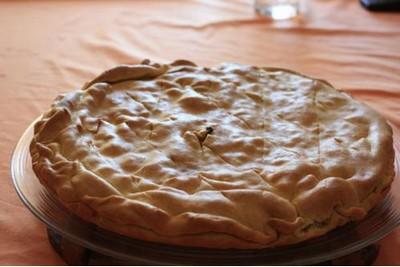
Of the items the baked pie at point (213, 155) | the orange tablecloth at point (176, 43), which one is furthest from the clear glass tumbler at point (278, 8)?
the baked pie at point (213, 155)

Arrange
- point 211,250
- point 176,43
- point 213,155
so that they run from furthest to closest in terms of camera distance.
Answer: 1. point 176,43
2. point 213,155
3. point 211,250

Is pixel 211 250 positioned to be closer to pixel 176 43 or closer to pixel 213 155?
pixel 213 155

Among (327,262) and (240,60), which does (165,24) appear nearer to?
(240,60)

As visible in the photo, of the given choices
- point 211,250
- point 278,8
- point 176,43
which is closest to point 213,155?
point 211,250

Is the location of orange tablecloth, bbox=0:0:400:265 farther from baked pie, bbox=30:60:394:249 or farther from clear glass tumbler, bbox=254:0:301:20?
baked pie, bbox=30:60:394:249

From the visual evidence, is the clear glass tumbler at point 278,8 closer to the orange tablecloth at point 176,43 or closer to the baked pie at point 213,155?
the orange tablecloth at point 176,43
